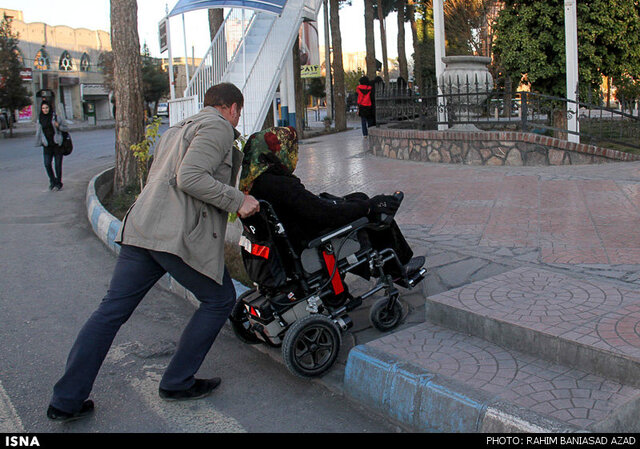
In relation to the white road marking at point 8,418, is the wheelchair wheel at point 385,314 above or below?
above

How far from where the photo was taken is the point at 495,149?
10.9 m

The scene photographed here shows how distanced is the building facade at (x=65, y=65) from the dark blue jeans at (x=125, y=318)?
49275 millimetres

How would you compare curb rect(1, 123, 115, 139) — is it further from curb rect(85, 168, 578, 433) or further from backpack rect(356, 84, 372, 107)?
curb rect(85, 168, 578, 433)

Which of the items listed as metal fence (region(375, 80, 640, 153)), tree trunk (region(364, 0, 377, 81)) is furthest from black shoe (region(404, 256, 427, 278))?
tree trunk (region(364, 0, 377, 81))

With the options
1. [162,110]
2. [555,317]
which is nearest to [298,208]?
[555,317]

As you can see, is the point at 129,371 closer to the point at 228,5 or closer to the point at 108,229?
the point at 108,229

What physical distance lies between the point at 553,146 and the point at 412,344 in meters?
7.48

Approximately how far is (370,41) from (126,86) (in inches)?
736

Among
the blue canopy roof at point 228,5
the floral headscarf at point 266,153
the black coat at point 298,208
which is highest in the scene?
the blue canopy roof at point 228,5

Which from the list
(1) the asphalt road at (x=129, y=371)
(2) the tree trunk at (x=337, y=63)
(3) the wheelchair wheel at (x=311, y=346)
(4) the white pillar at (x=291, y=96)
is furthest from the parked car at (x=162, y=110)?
(3) the wheelchair wheel at (x=311, y=346)

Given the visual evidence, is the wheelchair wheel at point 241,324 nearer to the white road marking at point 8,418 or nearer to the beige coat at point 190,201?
the beige coat at point 190,201

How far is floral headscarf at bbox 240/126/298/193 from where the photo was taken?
399cm

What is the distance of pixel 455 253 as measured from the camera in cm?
580

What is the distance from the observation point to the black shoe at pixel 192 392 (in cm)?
376
